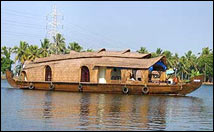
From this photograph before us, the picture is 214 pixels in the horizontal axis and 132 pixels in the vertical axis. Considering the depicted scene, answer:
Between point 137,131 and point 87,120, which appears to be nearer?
point 137,131

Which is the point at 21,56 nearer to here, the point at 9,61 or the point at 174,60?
the point at 9,61

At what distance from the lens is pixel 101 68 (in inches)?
936

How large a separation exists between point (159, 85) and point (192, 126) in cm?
1111

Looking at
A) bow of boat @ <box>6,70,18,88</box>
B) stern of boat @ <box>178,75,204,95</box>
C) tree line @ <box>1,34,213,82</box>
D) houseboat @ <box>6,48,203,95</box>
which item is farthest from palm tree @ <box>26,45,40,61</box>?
stern of boat @ <box>178,75,204,95</box>

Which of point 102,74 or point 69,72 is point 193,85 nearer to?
point 102,74

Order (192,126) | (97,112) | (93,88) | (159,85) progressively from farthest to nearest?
(93,88)
(159,85)
(97,112)
(192,126)

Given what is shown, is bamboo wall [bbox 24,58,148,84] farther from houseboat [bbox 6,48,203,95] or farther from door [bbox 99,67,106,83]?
door [bbox 99,67,106,83]

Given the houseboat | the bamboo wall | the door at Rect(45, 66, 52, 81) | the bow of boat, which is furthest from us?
the bow of boat

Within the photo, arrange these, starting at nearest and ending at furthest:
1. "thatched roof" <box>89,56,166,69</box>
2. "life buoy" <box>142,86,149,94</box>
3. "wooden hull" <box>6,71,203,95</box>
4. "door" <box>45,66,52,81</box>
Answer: "wooden hull" <box>6,71,203,95</box> → "life buoy" <box>142,86,149,94</box> → "thatched roof" <box>89,56,166,69</box> → "door" <box>45,66,52,81</box>

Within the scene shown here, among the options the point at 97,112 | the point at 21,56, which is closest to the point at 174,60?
the point at 21,56

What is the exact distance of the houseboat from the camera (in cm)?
2173

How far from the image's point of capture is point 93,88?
22.8 m

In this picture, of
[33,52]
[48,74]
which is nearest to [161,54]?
[33,52]

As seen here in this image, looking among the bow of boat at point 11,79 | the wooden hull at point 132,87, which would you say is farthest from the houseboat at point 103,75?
the bow of boat at point 11,79
